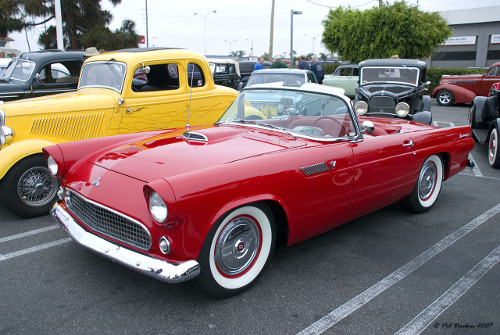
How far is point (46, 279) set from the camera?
3.09 m

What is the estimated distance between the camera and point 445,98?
655 inches

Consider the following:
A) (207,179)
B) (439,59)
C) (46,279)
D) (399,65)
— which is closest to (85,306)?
(46,279)

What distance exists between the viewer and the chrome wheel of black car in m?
16.5

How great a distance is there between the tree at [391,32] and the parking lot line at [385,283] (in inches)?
656

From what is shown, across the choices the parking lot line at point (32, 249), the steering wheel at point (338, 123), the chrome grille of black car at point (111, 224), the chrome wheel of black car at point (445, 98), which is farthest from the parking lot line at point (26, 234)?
the chrome wheel of black car at point (445, 98)

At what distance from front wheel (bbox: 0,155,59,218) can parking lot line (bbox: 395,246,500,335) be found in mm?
3674

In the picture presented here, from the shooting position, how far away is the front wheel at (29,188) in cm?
424

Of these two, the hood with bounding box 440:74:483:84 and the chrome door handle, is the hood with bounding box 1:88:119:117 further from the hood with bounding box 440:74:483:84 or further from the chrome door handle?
the hood with bounding box 440:74:483:84

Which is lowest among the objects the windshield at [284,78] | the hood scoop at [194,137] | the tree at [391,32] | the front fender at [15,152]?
the front fender at [15,152]

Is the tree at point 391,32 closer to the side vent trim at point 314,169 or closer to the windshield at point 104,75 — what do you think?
the windshield at point 104,75

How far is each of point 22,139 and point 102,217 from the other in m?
2.37

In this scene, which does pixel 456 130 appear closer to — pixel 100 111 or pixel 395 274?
pixel 395 274

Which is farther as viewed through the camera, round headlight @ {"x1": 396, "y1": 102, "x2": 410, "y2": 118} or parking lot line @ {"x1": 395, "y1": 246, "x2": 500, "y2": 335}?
round headlight @ {"x1": 396, "y1": 102, "x2": 410, "y2": 118}

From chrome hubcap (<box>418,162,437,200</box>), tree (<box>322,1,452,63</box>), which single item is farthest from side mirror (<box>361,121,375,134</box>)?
tree (<box>322,1,452,63</box>)
